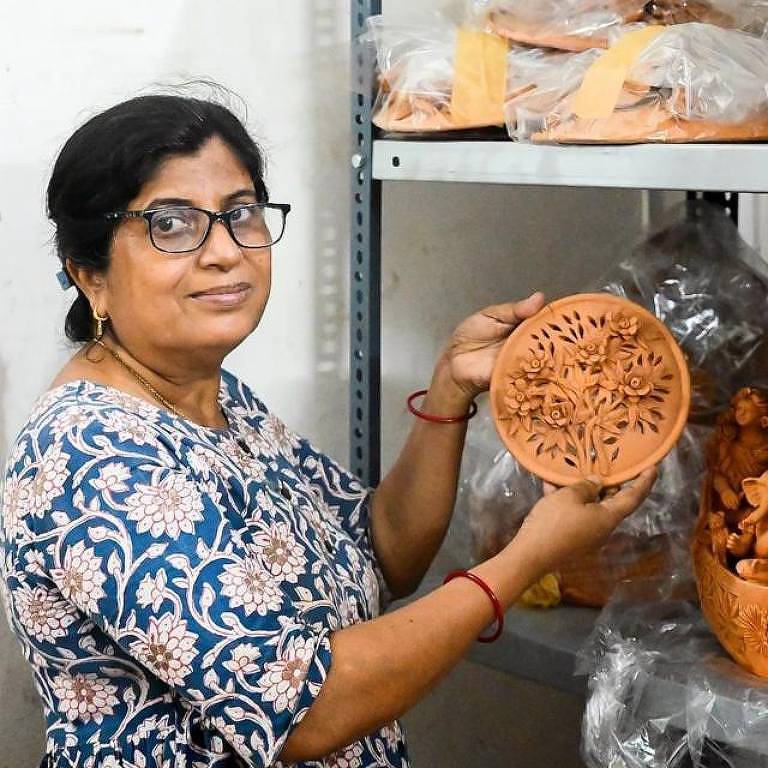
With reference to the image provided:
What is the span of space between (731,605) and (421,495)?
40cm

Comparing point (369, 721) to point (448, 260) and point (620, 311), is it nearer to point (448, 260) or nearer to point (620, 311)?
point (620, 311)

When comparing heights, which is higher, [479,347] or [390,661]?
[479,347]

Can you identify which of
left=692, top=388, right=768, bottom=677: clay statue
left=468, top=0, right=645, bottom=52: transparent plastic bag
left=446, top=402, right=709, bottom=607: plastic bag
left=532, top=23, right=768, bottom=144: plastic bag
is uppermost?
left=468, top=0, right=645, bottom=52: transparent plastic bag

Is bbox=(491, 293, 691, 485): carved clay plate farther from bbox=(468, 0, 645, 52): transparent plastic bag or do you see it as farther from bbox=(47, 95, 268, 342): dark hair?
bbox=(47, 95, 268, 342): dark hair

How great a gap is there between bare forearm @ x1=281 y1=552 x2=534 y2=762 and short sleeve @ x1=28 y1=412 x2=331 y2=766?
23mm

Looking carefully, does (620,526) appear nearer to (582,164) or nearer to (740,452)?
(740,452)

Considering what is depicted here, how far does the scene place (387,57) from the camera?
1.36m

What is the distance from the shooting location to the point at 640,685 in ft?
4.01

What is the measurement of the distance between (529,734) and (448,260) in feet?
2.61

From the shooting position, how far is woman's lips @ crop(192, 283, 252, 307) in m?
1.15

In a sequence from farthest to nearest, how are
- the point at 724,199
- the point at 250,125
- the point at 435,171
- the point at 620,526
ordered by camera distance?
1. the point at 724,199
2. the point at 250,125
3. the point at 620,526
4. the point at 435,171

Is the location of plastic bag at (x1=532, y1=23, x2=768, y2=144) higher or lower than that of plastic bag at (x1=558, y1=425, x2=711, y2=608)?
higher

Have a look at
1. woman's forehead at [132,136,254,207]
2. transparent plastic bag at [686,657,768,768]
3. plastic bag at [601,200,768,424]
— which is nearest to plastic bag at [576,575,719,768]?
transparent plastic bag at [686,657,768,768]

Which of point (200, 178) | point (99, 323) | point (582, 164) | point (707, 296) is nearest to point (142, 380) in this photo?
point (99, 323)
